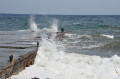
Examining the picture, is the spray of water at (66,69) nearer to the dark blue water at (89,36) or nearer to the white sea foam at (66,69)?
the white sea foam at (66,69)

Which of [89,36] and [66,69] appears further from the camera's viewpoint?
[89,36]

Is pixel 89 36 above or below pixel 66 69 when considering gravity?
above

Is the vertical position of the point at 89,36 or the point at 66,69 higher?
the point at 89,36

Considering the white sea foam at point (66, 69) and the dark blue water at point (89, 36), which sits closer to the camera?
the white sea foam at point (66, 69)

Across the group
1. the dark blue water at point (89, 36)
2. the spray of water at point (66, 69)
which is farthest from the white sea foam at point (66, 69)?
the dark blue water at point (89, 36)

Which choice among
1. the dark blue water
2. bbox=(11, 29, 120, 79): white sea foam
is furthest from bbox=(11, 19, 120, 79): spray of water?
the dark blue water

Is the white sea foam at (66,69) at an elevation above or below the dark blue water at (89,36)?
below

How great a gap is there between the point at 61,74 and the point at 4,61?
6.31 feet

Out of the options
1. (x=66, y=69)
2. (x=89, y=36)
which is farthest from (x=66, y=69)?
(x=89, y=36)

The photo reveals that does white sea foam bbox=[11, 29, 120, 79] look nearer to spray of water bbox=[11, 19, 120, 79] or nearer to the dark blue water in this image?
spray of water bbox=[11, 19, 120, 79]

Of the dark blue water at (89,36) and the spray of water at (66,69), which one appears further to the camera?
the dark blue water at (89,36)

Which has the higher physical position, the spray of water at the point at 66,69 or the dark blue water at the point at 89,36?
the dark blue water at the point at 89,36

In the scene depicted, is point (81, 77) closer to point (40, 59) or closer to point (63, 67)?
point (63, 67)

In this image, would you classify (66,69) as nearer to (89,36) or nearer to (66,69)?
(66,69)
